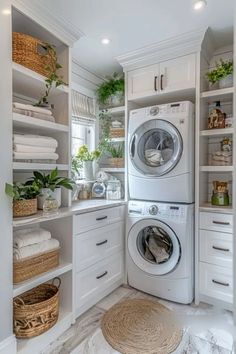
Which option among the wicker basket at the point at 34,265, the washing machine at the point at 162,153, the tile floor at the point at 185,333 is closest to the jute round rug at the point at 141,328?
the tile floor at the point at 185,333

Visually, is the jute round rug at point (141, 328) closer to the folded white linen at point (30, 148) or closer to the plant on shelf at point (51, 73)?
the folded white linen at point (30, 148)

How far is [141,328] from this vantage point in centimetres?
186

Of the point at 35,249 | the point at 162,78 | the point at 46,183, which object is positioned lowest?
the point at 35,249

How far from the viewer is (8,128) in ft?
4.86

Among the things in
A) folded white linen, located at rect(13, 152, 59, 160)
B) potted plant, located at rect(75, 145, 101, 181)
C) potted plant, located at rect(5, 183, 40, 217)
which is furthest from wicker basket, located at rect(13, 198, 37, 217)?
potted plant, located at rect(75, 145, 101, 181)

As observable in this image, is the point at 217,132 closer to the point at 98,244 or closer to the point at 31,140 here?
the point at 98,244

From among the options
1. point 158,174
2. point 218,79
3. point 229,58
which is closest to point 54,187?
point 158,174

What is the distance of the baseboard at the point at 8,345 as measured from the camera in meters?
1.41

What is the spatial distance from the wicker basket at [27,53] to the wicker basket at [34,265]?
4.43 ft

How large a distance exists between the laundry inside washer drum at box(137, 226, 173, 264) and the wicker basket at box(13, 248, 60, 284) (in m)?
0.94

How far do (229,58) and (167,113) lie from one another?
34.7 inches

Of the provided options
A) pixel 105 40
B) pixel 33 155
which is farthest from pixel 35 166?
pixel 105 40

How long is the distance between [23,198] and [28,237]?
274 millimetres

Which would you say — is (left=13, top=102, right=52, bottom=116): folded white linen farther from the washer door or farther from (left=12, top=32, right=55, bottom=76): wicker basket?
the washer door
